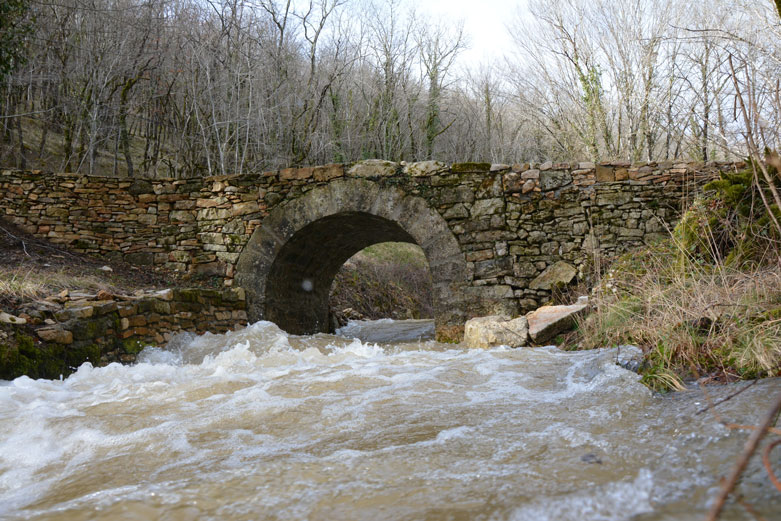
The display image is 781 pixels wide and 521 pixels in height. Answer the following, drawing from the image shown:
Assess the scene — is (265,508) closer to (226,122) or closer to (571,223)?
(571,223)

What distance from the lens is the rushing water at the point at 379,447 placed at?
4.98 feet

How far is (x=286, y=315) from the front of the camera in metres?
7.65

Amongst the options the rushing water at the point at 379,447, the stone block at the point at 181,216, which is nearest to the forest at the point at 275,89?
the stone block at the point at 181,216

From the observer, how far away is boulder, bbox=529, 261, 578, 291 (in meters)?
6.15

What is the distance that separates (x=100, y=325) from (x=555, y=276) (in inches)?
193

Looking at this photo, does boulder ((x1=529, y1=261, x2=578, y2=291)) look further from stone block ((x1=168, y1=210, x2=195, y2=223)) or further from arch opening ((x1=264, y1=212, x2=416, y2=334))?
stone block ((x1=168, y1=210, x2=195, y2=223))

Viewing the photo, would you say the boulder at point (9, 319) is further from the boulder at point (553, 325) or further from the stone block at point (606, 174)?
the stone block at point (606, 174)

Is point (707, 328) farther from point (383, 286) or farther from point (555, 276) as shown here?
point (383, 286)

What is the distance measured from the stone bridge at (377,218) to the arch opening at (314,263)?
0.04m

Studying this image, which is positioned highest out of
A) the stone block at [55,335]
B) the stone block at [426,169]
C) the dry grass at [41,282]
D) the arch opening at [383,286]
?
the stone block at [426,169]

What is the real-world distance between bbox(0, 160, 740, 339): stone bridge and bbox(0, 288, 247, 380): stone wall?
0.53m

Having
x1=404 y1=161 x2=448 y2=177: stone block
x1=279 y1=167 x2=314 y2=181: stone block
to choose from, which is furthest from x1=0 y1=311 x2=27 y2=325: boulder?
x1=404 y1=161 x2=448 y2=177: stone block

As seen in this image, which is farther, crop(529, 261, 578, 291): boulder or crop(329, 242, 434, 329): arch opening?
crop(329, 242, 434, 329): arch opening

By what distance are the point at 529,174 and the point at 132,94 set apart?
8.36m
